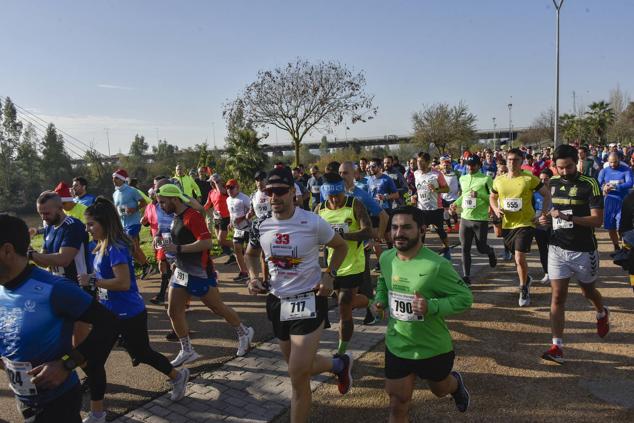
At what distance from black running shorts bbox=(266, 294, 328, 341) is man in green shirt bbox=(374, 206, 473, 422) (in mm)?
617

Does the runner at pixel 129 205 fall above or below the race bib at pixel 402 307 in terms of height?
above

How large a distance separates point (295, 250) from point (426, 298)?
3.66 feet

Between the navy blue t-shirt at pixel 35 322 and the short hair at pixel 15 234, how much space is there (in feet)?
0.43

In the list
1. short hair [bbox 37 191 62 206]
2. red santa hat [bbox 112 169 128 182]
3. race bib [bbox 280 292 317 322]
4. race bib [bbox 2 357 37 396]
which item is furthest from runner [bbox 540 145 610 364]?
red santa hat [bbox 112 169 128 182]

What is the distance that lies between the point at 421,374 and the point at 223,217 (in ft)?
22.3

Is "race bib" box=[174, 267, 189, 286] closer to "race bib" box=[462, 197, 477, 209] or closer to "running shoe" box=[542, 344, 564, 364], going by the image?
"running shoe" box=[542, 344, 564, 364]

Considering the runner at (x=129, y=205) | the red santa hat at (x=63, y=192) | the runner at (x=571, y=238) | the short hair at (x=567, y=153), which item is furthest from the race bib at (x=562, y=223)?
the runner at (x=129, y=205)

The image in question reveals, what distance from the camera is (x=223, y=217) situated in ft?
30.9

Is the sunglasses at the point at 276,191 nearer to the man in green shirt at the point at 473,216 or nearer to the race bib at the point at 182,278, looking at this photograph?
the race bib at the point at 182,278

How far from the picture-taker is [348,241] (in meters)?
4.92

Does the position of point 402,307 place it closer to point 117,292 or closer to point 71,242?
point 117,292

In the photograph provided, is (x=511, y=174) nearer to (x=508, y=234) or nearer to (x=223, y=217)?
(x=508, y=234)

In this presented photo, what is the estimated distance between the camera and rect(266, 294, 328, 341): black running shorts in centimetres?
357

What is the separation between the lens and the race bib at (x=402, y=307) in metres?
3.19
